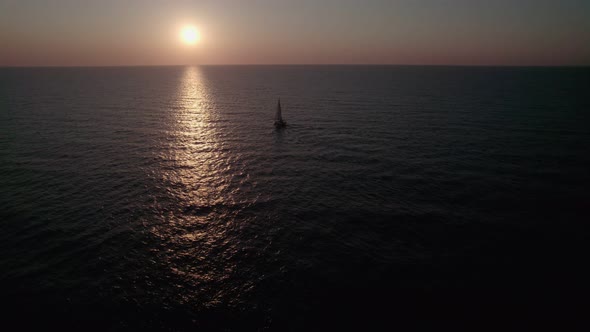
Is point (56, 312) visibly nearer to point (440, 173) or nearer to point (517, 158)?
point (440, 173)

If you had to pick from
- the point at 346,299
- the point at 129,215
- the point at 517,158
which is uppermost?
the point at 517,158

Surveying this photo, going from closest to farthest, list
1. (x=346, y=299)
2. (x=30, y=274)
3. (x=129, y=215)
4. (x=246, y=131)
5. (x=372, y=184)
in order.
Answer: (x=346, y=299) → (x=30, y=274) → (x=129, y=215) → (x=372, y=184) → (x=246, y=131)

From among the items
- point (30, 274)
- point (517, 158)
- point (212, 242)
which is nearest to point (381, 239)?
point (212, 242)

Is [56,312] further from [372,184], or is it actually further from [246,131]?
[246,131]

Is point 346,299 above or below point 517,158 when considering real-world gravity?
below

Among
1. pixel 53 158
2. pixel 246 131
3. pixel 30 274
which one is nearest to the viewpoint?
pixel 30 274

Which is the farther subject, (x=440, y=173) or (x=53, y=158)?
(x=53, y=158)
